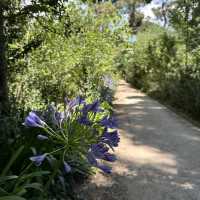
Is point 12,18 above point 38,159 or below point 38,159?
above

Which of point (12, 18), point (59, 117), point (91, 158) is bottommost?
point (91, 158)

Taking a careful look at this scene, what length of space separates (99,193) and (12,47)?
348cm

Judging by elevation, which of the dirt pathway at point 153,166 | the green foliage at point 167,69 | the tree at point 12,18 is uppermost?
the tree at point 12,18

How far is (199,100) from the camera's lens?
41.6ft

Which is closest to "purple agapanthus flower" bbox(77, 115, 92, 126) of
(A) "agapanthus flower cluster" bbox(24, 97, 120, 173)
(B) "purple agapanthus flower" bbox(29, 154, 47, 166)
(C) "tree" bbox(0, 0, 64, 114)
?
(A) "agapanthus flower cluster" bbox(24, 97, 120, 173)

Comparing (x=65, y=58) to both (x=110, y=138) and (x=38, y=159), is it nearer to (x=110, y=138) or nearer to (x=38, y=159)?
(x=110, y=138)

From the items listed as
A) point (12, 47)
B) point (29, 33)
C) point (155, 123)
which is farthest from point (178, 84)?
point (12, 47)

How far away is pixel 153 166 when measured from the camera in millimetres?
7164

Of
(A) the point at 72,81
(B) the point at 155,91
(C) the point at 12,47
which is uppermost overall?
(C) the point at 12,47

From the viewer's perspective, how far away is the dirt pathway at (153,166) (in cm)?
574

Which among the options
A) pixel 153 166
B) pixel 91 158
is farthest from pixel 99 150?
pixel 153 166

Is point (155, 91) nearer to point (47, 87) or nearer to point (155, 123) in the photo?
point (155, 123)

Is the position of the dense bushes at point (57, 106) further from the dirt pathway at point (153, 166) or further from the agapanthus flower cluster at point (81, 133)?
the dirt pathway at point (153, 166)

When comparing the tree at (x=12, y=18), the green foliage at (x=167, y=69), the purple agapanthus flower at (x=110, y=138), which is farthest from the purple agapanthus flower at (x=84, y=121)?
the green foliage at (x=167, y=69)
